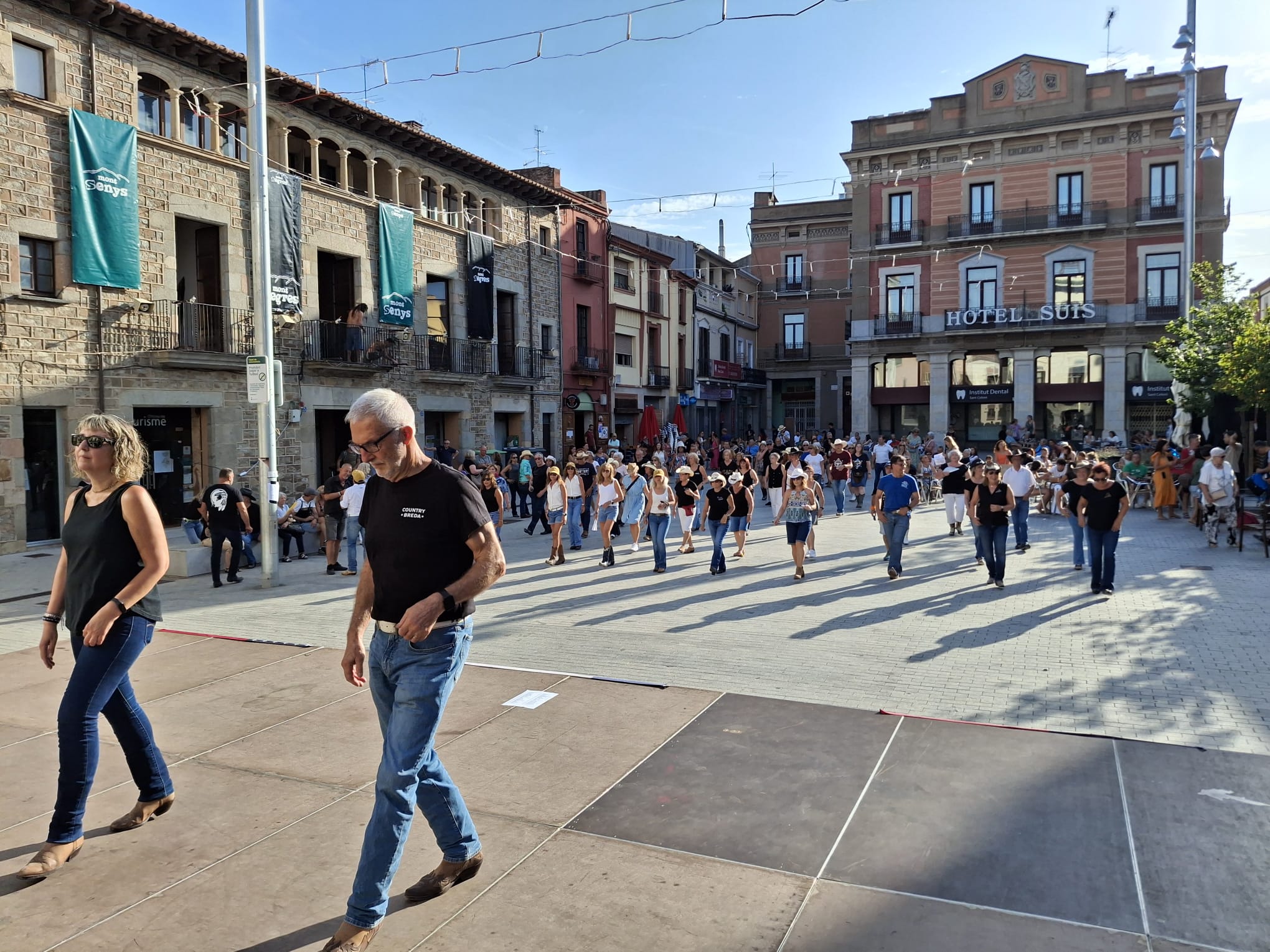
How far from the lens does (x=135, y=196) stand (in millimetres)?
16344

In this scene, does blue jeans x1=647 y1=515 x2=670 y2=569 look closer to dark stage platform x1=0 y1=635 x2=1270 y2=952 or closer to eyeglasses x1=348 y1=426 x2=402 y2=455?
dark stage platform x1=0 y1=635 x2=1270 y2=952

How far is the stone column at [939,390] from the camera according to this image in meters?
39.3

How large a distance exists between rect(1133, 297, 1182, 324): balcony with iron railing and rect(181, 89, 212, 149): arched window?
112ft

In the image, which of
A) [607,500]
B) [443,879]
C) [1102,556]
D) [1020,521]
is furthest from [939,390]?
[443,879]

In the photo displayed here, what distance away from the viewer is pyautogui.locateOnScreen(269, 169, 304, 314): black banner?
749 inches

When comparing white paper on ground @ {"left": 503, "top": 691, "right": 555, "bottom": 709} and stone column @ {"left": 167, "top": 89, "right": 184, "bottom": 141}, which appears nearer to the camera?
white paper on ground @ {"left": 503, "top": 691, "right": 555, "bottom": 709}

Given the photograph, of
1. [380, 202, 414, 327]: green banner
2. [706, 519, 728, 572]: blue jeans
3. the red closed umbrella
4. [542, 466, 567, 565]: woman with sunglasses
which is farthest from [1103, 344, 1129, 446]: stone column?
[542, 466, 567, 565]: woman with sunglasses

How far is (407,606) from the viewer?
342 centimetres

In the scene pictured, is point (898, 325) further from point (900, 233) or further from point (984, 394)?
point (984, 394)

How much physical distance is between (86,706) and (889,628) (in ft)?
22.5

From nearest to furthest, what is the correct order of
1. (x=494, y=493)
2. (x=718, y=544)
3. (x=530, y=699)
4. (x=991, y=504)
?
(x=530, y=699) → (x=991, y=504) → (x=718, y=544) → (x=494, y=493)

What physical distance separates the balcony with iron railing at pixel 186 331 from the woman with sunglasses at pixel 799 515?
11989 millimetres

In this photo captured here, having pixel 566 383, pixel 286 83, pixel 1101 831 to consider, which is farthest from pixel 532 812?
pixel 566 383

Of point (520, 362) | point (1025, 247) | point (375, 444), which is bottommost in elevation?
point (375, 444)
